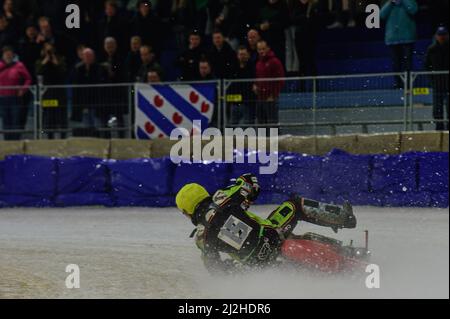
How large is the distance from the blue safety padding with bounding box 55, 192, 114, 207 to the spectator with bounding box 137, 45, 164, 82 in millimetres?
1854

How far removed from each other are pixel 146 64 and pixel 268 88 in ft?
6.64

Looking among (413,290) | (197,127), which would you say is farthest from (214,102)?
(413,290)

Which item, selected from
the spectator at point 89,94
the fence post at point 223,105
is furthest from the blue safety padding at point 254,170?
the spectator at point 89,94

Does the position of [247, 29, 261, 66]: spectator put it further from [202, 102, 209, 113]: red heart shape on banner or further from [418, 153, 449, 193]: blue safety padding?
[418, 153, 449, 193]: blue safety padding

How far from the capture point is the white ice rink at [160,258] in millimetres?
7180

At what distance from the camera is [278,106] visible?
1370 cm

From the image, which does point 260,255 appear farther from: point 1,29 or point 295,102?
point 1,29

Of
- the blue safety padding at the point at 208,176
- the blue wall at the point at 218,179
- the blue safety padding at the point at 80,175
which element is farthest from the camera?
the blue safety padding at the point at 80,175

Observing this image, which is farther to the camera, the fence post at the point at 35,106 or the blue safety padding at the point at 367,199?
the fence post at the point at 35,106

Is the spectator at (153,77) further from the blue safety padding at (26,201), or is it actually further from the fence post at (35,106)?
the blue safety padding at (26,201)

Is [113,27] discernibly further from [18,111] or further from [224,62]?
[224,62]

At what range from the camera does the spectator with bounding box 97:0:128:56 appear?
607 inches

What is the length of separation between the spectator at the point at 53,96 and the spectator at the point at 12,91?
0.96ft
